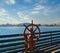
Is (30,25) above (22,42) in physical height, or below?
above

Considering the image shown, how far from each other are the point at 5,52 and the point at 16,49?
745 millimetres

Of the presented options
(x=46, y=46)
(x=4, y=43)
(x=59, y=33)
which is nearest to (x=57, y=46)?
(x=46, y=46)

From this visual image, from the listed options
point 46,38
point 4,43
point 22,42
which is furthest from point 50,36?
point 4,43

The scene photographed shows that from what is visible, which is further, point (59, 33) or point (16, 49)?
point (59, 33)

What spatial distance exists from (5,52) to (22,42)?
1.27m

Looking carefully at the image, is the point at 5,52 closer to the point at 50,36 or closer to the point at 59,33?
the point at 50,36

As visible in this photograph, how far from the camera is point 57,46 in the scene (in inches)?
440

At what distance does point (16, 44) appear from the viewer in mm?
9250

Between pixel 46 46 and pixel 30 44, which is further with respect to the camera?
pixel 46 46

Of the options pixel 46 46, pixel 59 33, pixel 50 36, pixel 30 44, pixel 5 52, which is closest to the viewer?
pixel 30 44

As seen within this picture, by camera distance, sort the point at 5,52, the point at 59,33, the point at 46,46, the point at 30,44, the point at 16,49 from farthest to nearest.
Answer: the point at 59,33 → the point at 46,46 → the point at 16,49 → the point at 5,52 → the point at 30,44

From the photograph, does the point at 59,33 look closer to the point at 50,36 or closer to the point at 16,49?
the point at 50,36

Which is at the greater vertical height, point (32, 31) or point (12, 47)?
point (32, 31)

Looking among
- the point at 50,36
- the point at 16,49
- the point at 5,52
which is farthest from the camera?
the point at 50,36
